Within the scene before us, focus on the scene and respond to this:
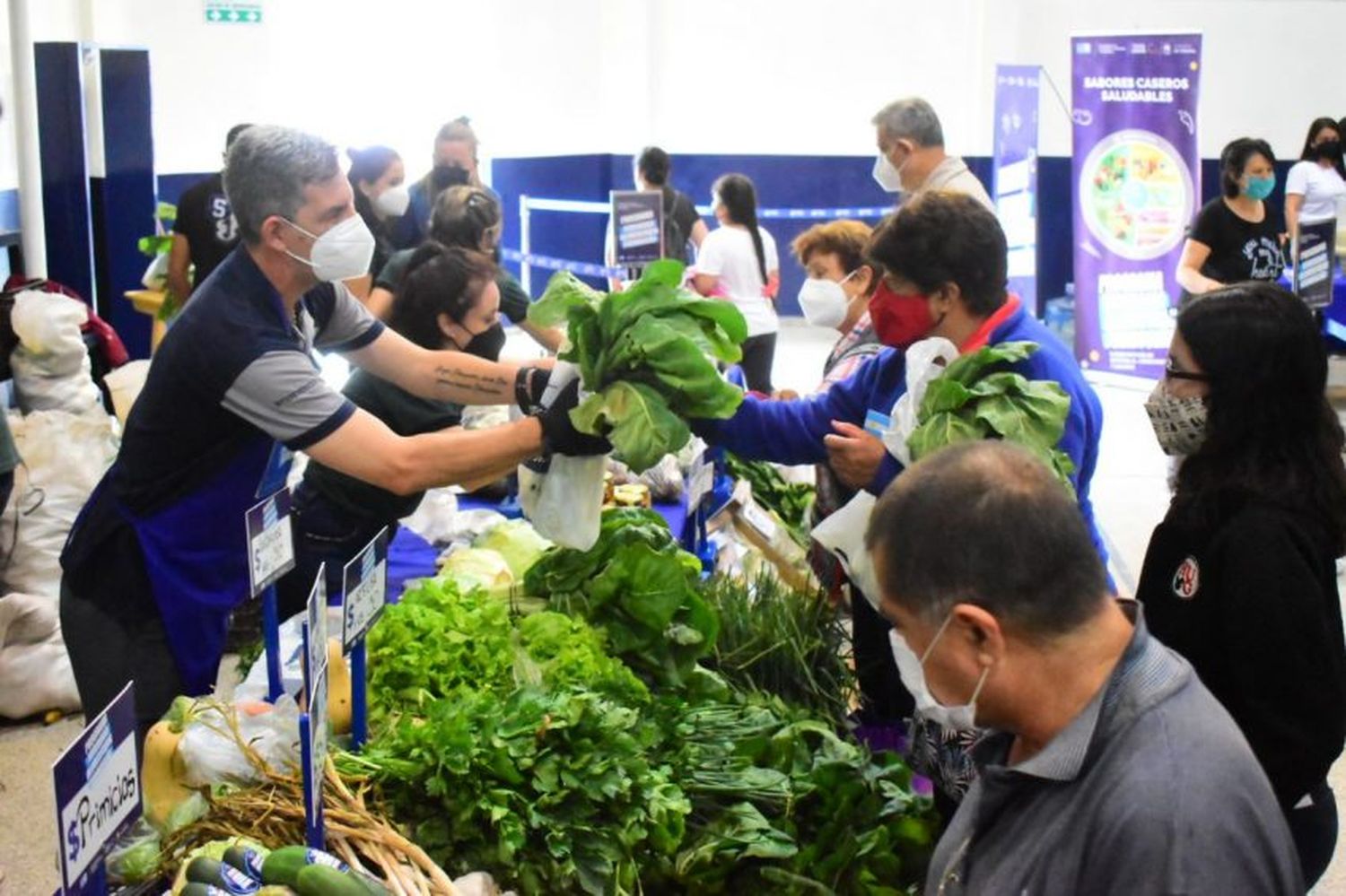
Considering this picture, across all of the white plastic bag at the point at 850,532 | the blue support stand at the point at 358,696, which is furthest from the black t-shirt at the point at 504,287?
the blue support stand at the point at 358,696

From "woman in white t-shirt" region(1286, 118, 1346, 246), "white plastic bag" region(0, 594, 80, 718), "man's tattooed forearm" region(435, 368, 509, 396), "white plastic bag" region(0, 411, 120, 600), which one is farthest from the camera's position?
"woman in white t-shirt" region(1286, 118, 1346, 246)

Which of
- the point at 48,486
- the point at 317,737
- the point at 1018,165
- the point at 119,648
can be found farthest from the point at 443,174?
the point at 317,737

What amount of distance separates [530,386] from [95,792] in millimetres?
1647

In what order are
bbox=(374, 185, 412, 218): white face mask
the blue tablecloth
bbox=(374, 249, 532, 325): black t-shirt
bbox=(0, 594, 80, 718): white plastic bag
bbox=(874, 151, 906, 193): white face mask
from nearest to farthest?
the blue tablecloth → bbox=(0, 594, 80, 718): white plastic bag → bbox=(374, 249, 532, 325): black t-shirt → bbox=(874, 151, 906, 193): white face mask → bbox=(374, 185, 412, 218): white face mask

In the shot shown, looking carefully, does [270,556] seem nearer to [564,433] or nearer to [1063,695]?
[564,433]

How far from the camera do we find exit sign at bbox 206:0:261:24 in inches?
396

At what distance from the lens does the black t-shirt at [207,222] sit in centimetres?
702

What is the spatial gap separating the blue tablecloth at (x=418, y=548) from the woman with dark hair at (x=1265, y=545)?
178 centimetres

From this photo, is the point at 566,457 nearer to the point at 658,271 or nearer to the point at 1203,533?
the point at 658,271

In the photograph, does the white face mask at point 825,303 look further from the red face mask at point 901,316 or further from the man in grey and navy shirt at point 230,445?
the man in grey and navy shirt at point 230,445

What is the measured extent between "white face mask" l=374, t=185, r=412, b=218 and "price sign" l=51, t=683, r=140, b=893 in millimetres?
4982

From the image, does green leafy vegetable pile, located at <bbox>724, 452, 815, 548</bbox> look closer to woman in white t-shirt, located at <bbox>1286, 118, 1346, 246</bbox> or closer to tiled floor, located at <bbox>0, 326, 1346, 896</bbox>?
tiled floor, located at <bbox>0, 326, 1346, 896</bbox>

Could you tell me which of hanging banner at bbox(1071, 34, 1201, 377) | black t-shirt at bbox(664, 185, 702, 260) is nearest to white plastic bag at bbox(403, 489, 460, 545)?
black t-shirt at bbox(664, 185, 702, 260)

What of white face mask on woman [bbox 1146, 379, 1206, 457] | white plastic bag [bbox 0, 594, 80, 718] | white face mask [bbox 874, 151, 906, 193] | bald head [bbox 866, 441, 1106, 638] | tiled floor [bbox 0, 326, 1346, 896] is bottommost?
tiled floor [bbox 0, 326, 1346, 896]
